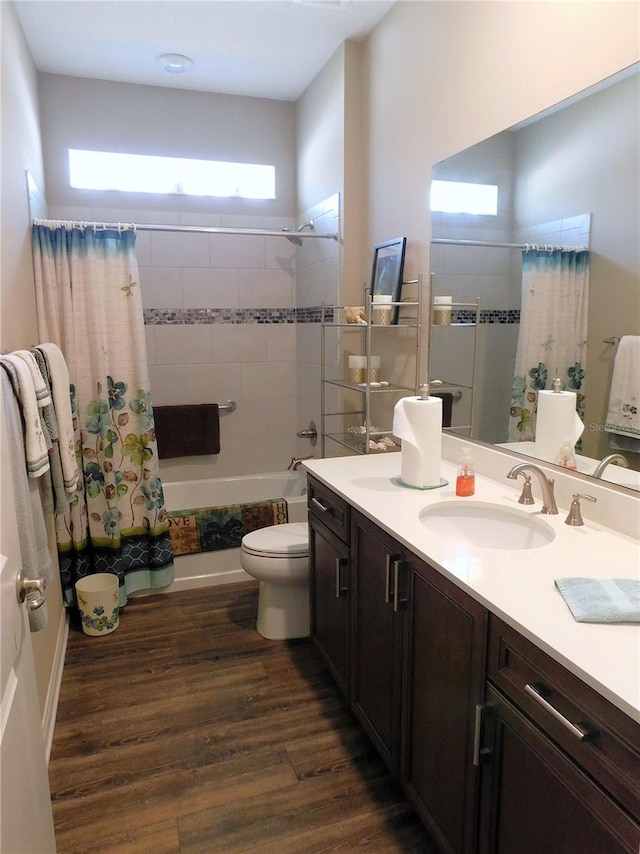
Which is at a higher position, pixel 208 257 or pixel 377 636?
pixel 208 257

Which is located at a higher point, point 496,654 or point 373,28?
point 373,28

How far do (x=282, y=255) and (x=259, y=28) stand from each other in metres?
1.31

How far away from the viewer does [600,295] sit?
1544 mm

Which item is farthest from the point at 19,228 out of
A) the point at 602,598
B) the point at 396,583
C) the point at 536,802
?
the point at 536,802

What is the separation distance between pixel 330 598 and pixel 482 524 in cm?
69

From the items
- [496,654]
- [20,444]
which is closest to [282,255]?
[20,444]

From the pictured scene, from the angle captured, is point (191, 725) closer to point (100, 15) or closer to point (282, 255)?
point (282, 255)

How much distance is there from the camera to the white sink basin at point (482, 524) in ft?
5.49

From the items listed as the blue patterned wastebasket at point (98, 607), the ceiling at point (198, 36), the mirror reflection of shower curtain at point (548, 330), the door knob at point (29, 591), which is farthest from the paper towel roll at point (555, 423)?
the blue patterned wastebasket at point (98, 607)

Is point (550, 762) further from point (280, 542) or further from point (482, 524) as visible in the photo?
point (280, 542)

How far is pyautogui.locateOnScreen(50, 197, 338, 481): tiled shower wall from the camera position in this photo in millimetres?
3531

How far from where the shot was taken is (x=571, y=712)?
0.99 meters

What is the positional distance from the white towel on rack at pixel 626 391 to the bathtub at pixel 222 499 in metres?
2.09

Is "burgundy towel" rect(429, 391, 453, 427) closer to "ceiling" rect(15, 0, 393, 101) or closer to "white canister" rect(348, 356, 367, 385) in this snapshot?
"white canister" rect(348, 356, 367, 385)
